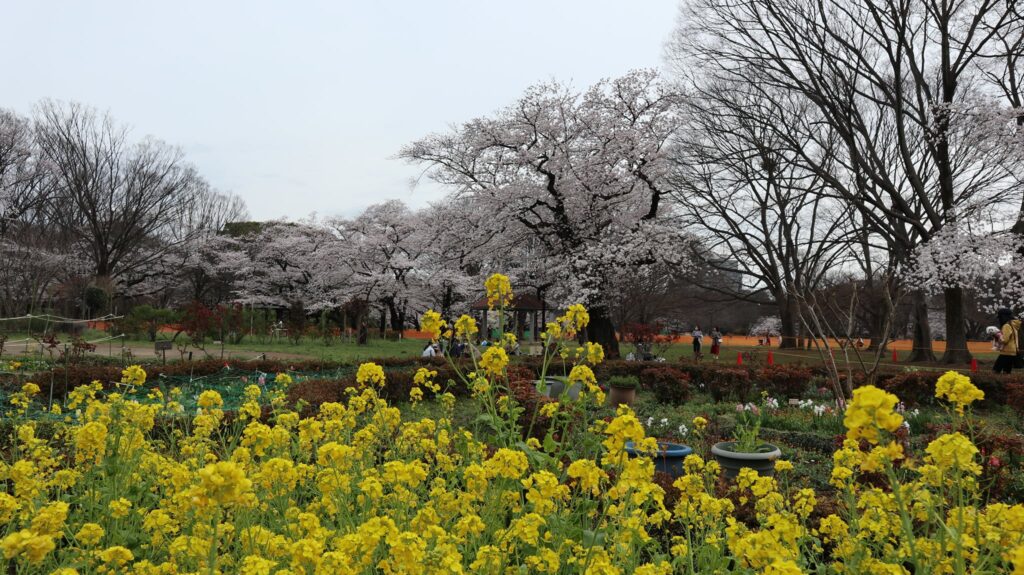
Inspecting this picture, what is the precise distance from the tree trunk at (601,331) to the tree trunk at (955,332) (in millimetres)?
9635

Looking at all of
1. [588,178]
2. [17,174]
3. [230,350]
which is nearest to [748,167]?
[588,178]

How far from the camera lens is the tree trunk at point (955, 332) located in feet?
62.6

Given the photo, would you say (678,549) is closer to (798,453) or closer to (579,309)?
(579,309)

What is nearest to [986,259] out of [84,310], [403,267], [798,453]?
[798,453]

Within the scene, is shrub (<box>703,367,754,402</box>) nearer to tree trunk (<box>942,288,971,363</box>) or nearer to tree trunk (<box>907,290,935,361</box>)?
tree trunk (<box>942,288,971,363</box>)

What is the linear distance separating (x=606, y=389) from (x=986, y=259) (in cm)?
1369

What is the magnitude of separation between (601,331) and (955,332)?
10.4m

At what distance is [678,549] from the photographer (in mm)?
2502

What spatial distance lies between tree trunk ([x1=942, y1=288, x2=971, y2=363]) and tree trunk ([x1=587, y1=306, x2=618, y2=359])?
31.6ft

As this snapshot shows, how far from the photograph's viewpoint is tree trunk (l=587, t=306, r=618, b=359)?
1964cm

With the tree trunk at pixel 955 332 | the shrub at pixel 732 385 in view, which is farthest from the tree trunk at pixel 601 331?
the tree trunk at pixel 955 332

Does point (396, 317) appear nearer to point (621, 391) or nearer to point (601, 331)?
point (601, 331)

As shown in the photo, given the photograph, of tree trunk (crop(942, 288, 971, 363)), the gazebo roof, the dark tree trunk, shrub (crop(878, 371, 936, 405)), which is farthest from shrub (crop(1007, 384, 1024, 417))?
the dark tree trunk

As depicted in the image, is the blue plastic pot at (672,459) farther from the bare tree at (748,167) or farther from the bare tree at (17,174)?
the bare tree at (17,174)
